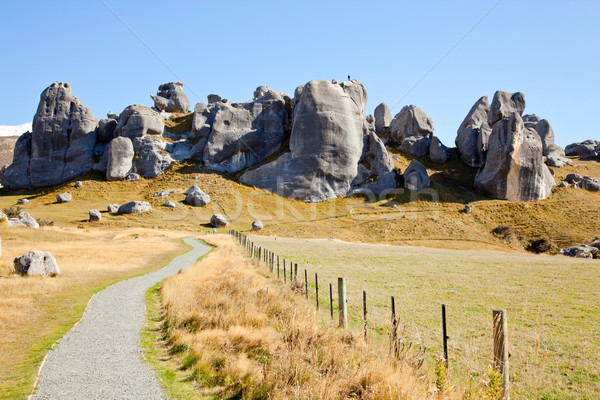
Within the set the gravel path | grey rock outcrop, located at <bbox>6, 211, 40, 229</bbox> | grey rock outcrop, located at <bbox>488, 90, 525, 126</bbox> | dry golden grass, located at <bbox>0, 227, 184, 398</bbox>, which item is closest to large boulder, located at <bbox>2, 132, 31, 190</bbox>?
grey rock outcrop, located at <bbox>6, 211, 40, 229</bbox>

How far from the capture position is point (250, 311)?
11289 millimetres

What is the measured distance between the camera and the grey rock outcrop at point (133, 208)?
71500 millimetres

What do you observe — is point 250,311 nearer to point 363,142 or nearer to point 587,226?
point 587,226

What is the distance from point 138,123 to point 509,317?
332 ft

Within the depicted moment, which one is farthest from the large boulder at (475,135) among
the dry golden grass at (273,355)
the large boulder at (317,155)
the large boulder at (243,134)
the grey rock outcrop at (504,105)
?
the dry golden grass at (273,355)

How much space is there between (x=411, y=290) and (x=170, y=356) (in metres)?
11.3

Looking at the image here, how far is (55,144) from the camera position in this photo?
3930 inches

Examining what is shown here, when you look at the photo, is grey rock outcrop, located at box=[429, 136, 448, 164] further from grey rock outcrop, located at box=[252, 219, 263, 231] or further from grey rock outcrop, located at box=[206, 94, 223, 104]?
grey rock outcrop, located at box=[206, 94, 223, 104]

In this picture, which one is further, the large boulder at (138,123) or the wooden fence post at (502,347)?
the large boulder at (138,123)

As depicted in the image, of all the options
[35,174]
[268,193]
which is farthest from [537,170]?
[35,174]

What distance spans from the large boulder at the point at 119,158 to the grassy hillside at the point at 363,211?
8.87 feet

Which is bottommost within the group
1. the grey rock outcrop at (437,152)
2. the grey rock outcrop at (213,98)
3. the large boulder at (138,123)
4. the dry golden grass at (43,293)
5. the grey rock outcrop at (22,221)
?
the dry golden grass at (43,293)

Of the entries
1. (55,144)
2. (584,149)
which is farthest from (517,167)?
(55,144)

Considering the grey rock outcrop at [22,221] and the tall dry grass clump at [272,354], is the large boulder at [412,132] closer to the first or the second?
the grey rock outcrop at [22,221]
